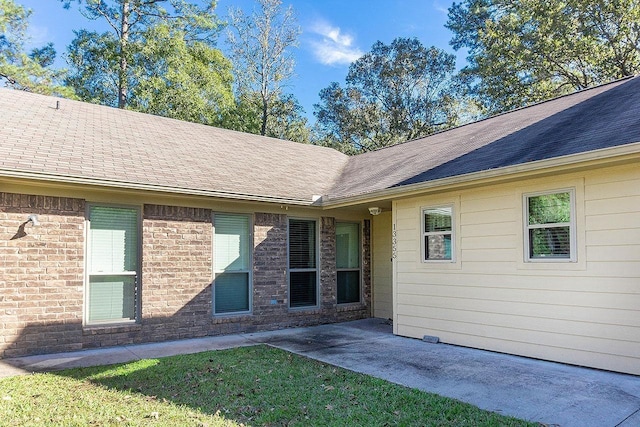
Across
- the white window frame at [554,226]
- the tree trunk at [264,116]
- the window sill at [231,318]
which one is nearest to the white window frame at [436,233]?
the white window frame at [554,226]

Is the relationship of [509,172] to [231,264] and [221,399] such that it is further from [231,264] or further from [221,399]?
[231,264]

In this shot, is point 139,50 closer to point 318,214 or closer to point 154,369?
point 318,214

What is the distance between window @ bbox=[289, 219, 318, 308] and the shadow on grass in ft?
10.0

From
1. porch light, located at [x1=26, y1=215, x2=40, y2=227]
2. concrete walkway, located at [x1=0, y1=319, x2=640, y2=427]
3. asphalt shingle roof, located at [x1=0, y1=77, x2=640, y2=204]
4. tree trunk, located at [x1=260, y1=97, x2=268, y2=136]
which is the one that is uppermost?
tree trunk, located at [x1=260, y1=97, x2=268, y2=136]

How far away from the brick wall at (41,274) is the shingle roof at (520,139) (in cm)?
482

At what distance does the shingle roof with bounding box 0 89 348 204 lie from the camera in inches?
271

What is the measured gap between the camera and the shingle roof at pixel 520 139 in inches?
237

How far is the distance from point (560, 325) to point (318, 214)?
5.24m

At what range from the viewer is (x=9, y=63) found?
19719 millimetres

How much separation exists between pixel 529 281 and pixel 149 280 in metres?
5.95

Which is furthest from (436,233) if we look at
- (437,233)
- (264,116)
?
(264,116)

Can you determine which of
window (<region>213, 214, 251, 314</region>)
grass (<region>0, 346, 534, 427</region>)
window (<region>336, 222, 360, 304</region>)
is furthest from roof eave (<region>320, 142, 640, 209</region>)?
grass (<region>0, 346, 534, 427</region>)

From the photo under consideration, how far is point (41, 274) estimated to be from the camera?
6590 millimetres

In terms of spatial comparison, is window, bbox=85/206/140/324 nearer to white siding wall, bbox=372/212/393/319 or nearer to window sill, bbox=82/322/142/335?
window sill, bbox=82/322/142/335
